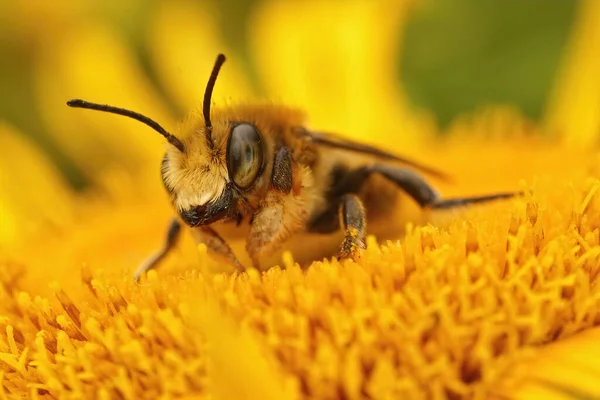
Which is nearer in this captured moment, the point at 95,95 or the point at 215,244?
the point at 215,244

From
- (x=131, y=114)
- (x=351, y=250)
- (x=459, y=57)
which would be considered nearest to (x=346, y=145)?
(x=351, y=250)

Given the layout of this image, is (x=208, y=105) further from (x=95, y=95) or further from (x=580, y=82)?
(x=95, y=95)

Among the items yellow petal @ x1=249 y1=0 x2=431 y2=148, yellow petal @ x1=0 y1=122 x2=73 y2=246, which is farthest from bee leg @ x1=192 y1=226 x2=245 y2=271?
yellow petal @ x1=249 y1=0 x2=431 y2=148

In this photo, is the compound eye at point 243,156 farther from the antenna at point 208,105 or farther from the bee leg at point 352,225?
the bee leg at point 352,225

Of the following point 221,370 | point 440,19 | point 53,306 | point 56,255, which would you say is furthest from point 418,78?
point 221,370

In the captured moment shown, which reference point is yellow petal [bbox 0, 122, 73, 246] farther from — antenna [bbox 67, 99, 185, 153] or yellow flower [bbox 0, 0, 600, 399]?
antenna [bbox 67, 99, 185, 153]

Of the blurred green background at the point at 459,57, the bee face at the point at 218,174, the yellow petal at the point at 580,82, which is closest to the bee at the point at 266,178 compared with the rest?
the bee face at the point at 218,174
